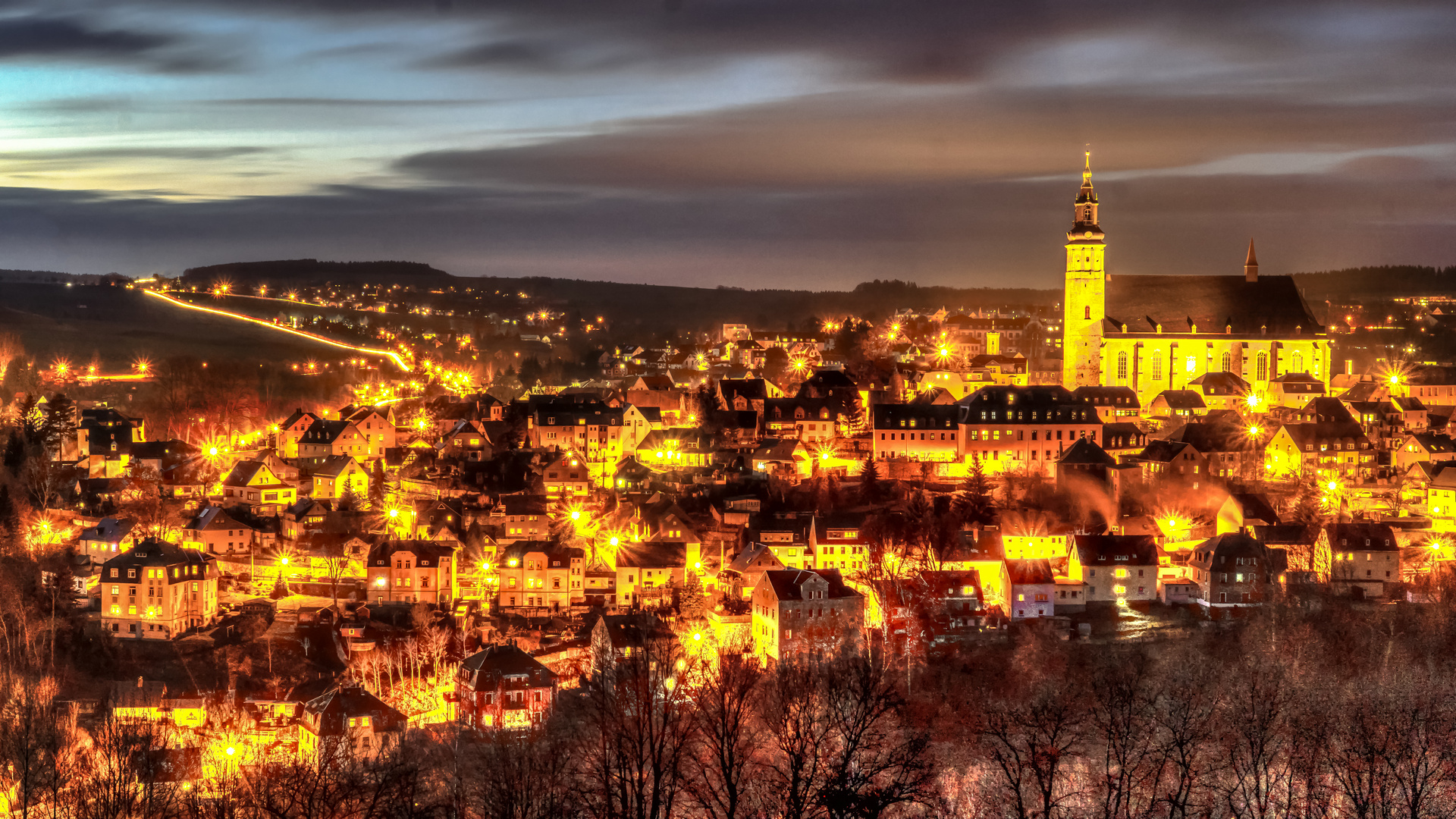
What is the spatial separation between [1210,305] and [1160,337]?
4.29 metres

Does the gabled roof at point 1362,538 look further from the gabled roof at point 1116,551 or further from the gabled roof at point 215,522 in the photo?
the gabled roof at point 215,522

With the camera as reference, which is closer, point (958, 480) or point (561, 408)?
point (958, 480)

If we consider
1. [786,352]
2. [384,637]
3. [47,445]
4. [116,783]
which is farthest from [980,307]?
[116,783]

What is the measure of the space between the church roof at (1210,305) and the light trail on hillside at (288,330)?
41932mm

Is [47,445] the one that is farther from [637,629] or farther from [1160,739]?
[1160,739]

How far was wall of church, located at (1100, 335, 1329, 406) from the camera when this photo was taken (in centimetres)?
6656

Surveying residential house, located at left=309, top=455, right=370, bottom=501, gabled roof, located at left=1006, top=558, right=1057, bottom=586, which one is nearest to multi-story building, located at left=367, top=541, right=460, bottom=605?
residential house, located at left=309, top=455, right=370, bottom=501

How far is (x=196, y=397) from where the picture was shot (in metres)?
71.5

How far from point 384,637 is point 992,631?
16515mm

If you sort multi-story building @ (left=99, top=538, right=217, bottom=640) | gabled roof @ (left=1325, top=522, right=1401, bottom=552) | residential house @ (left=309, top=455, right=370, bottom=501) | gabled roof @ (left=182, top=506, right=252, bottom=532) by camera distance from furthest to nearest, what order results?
residential house @ (left=309, top=455, right=370, bottom=501)
gabled roof @ (left=182, top=506, right=252, bottom=532)
gabled roof @ (left=1325, top=522, right=1401, bottom=552)
multi-story building @ (left=99, top=538, right=217, bottom=640)

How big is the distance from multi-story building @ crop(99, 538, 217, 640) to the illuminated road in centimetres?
4571

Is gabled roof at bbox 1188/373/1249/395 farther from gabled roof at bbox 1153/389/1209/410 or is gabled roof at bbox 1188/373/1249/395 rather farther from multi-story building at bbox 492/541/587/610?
multi-story building at bbox 492/541/587/610

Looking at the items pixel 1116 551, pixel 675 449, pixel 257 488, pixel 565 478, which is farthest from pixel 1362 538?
pixel 257 488

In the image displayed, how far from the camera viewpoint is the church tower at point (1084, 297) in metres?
66.3
